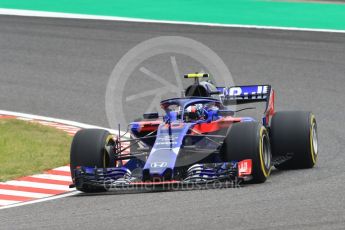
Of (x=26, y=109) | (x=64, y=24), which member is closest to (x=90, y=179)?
(x=26, y=109)

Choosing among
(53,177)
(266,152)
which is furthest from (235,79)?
(266,152)

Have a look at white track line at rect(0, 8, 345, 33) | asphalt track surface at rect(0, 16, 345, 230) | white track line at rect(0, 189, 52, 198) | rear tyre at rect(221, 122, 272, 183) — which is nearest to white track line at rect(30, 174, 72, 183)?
white track line at rect(0, 189, 52, 198)

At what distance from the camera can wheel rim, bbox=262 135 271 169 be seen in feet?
40.8

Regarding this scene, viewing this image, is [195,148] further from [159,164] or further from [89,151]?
[89,151]

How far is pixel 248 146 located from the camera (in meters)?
12.0

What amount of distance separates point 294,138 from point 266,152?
2.35ft

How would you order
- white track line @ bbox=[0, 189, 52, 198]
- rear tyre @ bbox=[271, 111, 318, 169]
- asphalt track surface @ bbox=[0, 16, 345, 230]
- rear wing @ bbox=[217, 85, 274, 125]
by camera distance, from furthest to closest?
rear wing @ bbox=[217, 85, 274, 125], rear tyre @ bbox=[271, 111, 318, 169], white track line @ bbox=[0, 189, 52, 198], asphalt track surface @ bbox=[0, 16, 345, 230]

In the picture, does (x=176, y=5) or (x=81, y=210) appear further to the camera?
(x=176, y=5)

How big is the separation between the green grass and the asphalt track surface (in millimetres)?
1448

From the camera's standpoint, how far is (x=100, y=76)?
21.7m

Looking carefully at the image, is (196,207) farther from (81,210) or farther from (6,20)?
(6,20)

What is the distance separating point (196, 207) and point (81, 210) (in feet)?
3.85

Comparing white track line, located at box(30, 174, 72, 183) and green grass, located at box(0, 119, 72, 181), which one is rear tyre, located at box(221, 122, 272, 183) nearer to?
white track line, located at box(30, 174, 72, 183)

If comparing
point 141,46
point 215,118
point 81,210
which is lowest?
point 81,210
